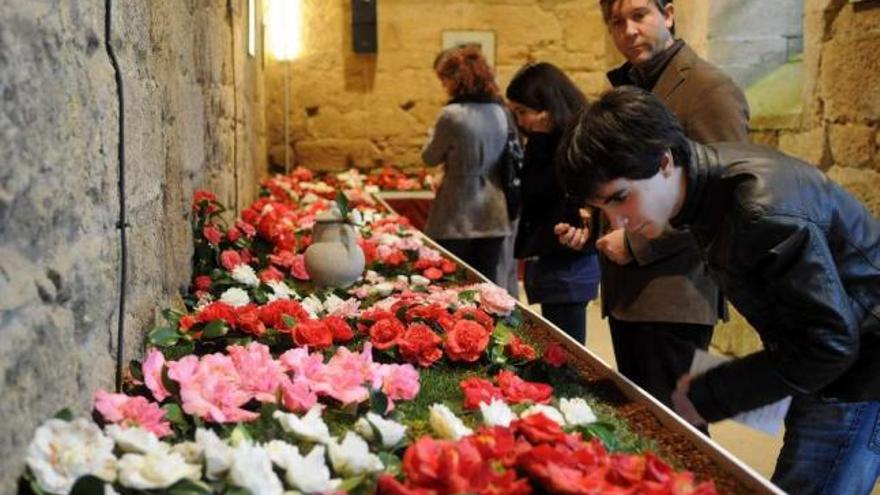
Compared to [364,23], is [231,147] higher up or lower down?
lower down

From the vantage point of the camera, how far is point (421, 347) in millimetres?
1912

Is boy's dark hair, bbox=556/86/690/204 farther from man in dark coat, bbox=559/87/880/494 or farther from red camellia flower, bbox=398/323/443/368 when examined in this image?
red camellia flower, bbox=398/323/443/368

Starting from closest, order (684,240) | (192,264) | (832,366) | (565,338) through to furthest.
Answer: (832,366), (565,338), (684,240), (192,264)

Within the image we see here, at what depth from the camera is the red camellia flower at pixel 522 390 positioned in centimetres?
163

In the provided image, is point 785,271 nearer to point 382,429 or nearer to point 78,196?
point 382,429

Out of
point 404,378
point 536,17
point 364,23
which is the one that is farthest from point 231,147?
point 536,17

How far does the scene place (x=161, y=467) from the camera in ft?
3.93

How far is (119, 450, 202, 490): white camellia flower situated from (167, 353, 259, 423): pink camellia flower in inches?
8.6

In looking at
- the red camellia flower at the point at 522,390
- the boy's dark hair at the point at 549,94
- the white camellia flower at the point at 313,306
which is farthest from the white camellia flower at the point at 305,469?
the boy's dark hair at the point at 549,94

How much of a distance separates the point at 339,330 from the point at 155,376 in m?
0.51

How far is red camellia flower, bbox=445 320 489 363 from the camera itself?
1.91 metres

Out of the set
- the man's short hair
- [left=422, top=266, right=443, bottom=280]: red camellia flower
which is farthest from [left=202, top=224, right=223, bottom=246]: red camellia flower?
the man's short hair

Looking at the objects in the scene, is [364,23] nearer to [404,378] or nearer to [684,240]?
[684,240]

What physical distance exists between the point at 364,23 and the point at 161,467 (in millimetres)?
6628
